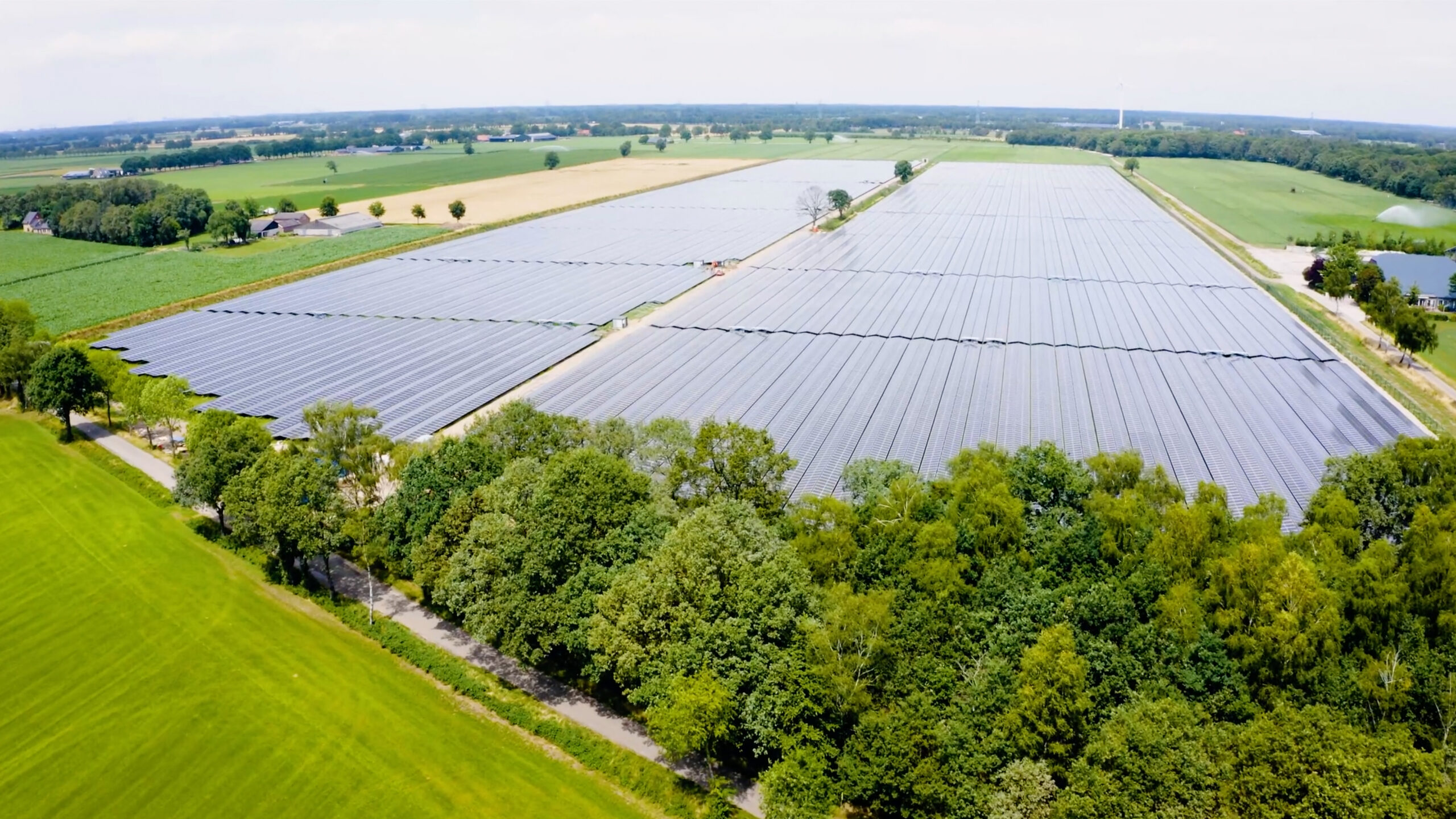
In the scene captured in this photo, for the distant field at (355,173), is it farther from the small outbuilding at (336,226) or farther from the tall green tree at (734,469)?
the tall green tree at (734,469)

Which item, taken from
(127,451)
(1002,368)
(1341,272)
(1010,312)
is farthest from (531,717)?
(1341,272)

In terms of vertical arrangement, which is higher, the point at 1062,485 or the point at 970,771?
the point at 1062,485

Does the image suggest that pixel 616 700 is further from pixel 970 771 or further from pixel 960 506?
pixel 960 506

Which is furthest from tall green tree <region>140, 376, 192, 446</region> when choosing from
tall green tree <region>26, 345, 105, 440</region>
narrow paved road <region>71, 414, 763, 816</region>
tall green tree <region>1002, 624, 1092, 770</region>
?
tall green tree <region>1002, 624, 1092, 770</region>

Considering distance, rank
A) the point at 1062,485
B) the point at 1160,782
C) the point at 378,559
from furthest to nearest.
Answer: the point at 378,559
the point at 1062,485
the point at 1160,782

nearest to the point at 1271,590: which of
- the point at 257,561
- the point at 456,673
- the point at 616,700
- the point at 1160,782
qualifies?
the point at 1160,782

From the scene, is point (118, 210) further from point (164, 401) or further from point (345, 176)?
point (164, 401)

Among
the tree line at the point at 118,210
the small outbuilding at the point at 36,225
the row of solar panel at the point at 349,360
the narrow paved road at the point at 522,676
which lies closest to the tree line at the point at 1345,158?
the row of solar panel at the point at 349,360
